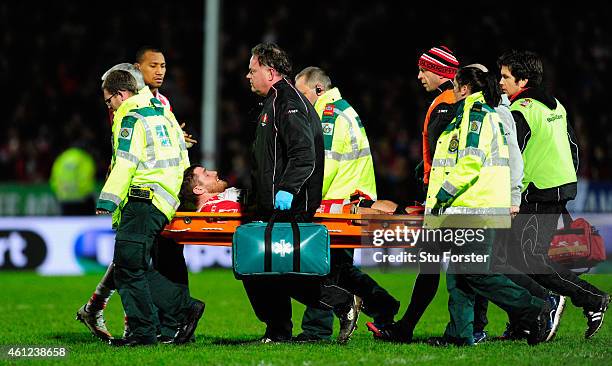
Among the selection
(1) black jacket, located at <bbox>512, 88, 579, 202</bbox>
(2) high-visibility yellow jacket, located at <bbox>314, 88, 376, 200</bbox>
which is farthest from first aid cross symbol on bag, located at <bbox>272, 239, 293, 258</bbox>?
(1) black jacket, located at <bbox>512, 88, 579, 202</bbox>

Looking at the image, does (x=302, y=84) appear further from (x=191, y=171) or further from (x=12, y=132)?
(x=12, y=132)

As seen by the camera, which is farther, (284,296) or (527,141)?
(527,141)

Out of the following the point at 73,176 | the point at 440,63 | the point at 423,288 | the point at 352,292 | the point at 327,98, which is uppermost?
the point at 440,63

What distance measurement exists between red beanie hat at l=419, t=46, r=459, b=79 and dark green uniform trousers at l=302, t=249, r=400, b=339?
5.29ft

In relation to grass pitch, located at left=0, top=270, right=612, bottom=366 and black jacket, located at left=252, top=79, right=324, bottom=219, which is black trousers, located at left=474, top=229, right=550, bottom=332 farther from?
black jacket, located at left=252, top=79, right=324, bottom=219

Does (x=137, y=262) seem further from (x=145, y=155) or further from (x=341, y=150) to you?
(x=341, y=150)

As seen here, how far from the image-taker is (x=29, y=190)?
19422 millimetres

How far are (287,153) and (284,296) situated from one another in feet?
3.80

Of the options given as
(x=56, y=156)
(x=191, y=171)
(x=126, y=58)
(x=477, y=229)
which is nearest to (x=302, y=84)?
(x=191, y=171)

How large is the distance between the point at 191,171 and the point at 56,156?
1197 cm

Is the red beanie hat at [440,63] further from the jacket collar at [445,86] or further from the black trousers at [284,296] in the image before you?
the black trousers at [284,296]

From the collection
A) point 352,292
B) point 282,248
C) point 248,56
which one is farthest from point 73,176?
point 282,248

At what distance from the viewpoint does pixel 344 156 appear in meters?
10.2

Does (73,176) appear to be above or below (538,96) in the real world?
below
